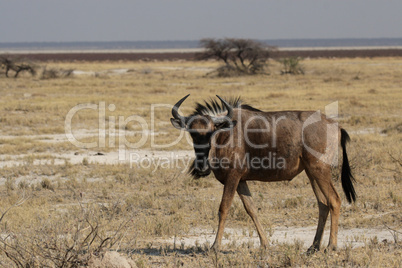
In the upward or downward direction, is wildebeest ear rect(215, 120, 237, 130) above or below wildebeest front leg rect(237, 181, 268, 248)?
above

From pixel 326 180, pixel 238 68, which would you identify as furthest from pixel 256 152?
pixel 238 68

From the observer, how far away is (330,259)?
543cm

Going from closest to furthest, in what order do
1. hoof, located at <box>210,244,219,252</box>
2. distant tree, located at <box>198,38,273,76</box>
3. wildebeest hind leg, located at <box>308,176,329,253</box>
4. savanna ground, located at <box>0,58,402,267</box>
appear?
savanna ground, located at <box>0,58,402,267</box>
hoof, located at <box>210,244,219,252</box>
wildebeest hind leg, located at <box>308,176,329,253</box>
distant tree, located at <box>198,38,273,76</box>

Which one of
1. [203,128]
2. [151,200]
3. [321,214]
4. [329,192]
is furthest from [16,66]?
[329,192]

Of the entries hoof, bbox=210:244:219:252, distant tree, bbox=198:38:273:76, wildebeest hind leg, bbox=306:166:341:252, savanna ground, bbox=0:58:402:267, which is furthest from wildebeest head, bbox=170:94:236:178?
distant tree, bbox=198:38:273:76

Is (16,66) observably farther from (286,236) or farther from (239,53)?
(286,236)

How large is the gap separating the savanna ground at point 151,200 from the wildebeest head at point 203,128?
0.94 m

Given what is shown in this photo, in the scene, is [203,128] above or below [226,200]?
above

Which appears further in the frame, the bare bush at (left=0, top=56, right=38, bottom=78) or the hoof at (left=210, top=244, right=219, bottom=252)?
the bare bush at (left=0, top=56, right=38, bottom=78)

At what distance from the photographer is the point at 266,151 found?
5.86m

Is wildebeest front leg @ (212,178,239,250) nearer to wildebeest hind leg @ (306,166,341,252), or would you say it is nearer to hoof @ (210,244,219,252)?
hoof @ (210,244,219,252)

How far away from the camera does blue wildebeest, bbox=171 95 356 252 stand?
5.73 m

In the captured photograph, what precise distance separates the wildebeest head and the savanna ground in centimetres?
94

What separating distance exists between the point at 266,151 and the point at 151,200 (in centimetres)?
275
